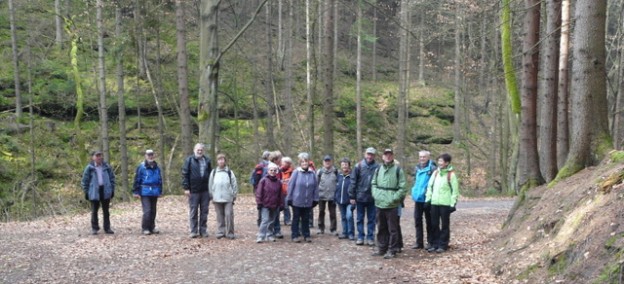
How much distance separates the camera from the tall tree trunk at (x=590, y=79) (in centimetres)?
880

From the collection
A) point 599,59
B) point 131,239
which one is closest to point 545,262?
point 599,59

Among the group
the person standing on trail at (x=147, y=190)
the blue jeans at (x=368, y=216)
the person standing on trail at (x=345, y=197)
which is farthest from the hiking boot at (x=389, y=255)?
the person standing on trail at (x=147, y=190)

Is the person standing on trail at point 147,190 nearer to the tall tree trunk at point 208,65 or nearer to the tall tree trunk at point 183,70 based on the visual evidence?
the tall tree trunk at point 208,65

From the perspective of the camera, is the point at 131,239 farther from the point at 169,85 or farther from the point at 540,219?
the point at 169,85

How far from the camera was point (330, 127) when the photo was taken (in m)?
15.6

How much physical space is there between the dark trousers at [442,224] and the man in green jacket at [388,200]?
0.85 meters

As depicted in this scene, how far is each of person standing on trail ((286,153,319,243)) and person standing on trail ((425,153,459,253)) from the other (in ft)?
7.64

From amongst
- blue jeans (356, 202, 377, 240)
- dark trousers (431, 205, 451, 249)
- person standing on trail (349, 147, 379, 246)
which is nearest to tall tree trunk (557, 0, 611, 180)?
dark trousers (431, 205, 451, 249)

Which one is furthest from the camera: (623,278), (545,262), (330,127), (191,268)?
(330,127)

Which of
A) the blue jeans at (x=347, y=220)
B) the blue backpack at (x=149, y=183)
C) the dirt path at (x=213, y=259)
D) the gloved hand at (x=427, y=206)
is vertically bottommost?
the dirt path at (x=213, y=259)

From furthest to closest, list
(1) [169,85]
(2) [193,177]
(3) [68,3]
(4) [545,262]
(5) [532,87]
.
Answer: (1) [169,85] → (3) [68,3] → (5) [532,87] → (2) [193,177] → (4) [545,262]

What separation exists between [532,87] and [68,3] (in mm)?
22072

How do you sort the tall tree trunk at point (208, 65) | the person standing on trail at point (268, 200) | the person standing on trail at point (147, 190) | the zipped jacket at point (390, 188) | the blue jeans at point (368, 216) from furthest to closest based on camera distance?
the tall tree trunk at point (208, 65) → the person standing on trail at point (147, 190) → the person standing on trail at point (268, 200) → the blue jeans at point (368, 216) → the zipped jacket at point (390, 188)

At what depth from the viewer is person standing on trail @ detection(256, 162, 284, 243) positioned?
10.7 m
